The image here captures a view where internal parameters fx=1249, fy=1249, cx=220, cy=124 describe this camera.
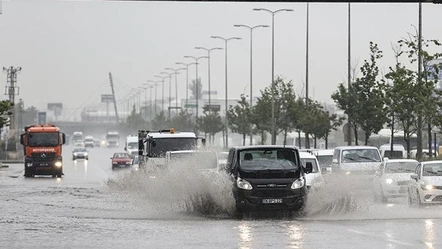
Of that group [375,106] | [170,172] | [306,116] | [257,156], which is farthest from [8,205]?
[306,116]

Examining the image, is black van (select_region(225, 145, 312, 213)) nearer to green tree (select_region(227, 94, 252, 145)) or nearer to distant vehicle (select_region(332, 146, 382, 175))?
distant vehicle (select_region(332, 146, 382, 175))

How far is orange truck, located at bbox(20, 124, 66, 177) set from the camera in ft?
228

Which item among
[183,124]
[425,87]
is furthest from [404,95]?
[183,124]

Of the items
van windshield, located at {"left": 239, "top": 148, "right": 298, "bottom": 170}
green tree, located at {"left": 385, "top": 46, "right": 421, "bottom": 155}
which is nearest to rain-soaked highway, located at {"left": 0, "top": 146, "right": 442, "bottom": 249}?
van windshield, located at {"left": 239, "top": 148, "right": 298, "bottom": 170}

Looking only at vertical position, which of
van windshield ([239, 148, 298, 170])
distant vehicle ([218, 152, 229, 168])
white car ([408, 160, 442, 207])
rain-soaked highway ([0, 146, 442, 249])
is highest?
van windshield ([239, 148, 298, 170])

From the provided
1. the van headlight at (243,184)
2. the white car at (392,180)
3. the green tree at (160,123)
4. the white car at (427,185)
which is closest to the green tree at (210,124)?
the green tree at (160,123)

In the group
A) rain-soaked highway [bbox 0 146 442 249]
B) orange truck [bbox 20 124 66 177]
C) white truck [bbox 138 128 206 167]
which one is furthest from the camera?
orange truck [bbox 20 124 66 177]

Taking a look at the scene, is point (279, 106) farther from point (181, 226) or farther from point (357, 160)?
point (181, 226)

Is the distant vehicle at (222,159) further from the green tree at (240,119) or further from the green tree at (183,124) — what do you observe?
the green tree at (183,124)

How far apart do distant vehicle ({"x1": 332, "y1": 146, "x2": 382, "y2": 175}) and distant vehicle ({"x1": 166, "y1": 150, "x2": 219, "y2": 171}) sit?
7.25 meters

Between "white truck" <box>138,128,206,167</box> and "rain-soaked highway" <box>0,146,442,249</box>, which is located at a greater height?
"white truck" <box>138,128,206,167</box>

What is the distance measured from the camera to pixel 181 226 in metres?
26.9

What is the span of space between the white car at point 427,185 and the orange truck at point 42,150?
38031 mm

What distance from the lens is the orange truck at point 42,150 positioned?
228 ft
